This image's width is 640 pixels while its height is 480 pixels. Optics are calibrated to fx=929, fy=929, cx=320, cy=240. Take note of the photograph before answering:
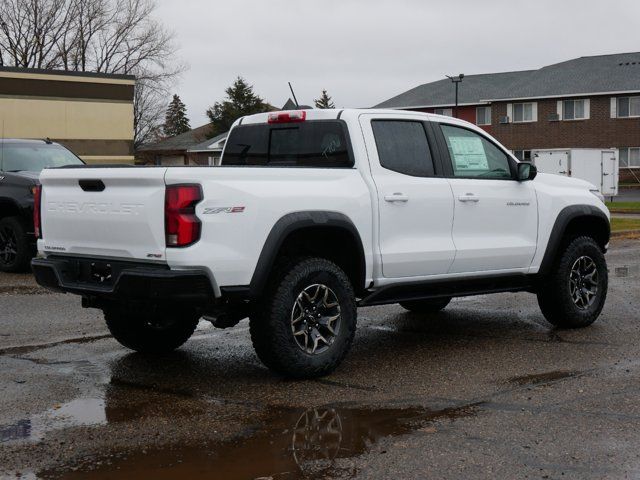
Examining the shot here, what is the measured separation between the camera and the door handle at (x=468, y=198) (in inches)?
296

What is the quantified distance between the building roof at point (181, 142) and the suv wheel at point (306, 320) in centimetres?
7210

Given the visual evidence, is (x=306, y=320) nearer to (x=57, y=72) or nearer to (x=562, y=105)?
(x=57, y=72)

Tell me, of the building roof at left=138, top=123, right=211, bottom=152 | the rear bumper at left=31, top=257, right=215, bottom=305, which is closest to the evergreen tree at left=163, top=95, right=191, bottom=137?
the building roof at left=138, top=123, right=211, bottom=152

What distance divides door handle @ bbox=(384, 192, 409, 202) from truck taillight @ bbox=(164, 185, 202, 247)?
1680 mm

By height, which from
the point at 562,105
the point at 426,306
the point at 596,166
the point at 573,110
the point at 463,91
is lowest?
the point at 426,306

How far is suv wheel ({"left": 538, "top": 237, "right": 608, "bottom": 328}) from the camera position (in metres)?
8.44

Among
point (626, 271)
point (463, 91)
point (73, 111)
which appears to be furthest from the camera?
point (463, 91)

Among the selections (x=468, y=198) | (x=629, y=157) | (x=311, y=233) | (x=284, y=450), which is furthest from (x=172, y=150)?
(x=284, y=450)

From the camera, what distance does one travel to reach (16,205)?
1270 cm

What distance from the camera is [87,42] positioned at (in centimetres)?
6241

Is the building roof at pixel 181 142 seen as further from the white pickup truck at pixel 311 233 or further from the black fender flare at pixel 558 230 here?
the white pickup truck at pixel 311 233

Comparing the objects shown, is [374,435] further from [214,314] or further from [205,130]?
[205,130]

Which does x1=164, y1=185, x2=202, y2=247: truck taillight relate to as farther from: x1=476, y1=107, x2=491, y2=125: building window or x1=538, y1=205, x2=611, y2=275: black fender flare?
x1=476, y1=107, x2=491, y2=125: building window

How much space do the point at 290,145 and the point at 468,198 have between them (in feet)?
4.95
